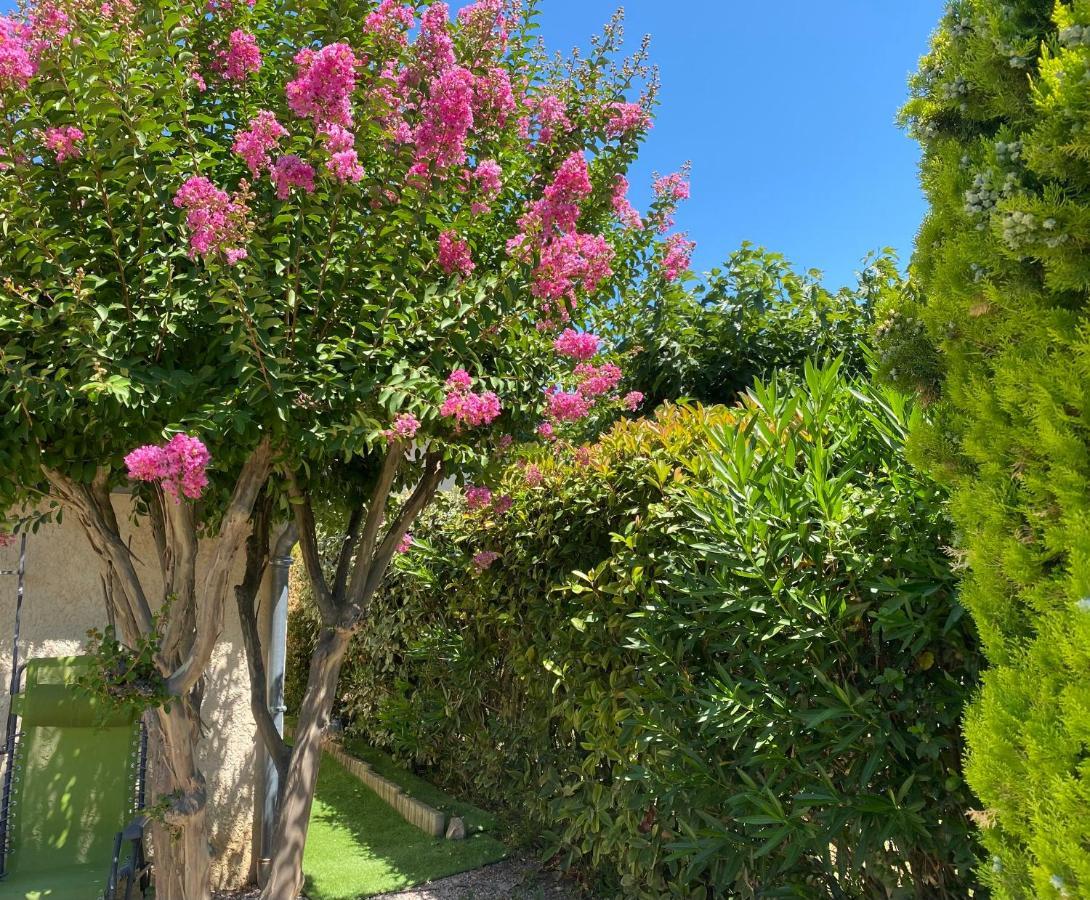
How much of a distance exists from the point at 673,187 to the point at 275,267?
2.06m

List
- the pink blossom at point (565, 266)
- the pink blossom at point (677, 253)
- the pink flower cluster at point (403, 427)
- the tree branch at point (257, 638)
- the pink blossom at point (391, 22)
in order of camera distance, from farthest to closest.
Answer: the pink blossom at point (677, 253)
the tree branch at point (257, 638)
the pink blossom at point (565, 266)
the pink blossom at point (391, 22)
the pink flower cluster at point (403, 427)

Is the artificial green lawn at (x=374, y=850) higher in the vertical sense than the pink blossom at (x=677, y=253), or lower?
lower

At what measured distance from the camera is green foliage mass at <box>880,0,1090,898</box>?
4.78ft

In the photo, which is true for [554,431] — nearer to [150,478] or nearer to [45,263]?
[150,478]

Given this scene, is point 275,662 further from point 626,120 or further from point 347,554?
point 626,120

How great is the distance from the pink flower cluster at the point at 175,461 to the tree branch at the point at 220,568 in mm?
655

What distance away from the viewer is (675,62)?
11.9 feet

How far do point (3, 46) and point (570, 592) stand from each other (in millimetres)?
3091

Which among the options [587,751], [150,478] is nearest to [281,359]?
[150,478]

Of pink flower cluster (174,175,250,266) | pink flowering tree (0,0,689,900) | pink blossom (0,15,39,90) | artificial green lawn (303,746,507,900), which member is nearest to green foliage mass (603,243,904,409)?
pink flowering tree (0,0,689,900)

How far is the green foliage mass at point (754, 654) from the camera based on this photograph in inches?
90.0

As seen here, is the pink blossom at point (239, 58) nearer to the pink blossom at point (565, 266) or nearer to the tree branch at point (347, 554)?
the pink blossom at point (565, 266)

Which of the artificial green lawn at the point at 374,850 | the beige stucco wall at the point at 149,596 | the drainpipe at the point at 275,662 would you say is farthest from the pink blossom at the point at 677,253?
the artificial green lawn at the point at 374,850

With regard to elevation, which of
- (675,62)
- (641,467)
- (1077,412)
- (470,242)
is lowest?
(1077,412)
